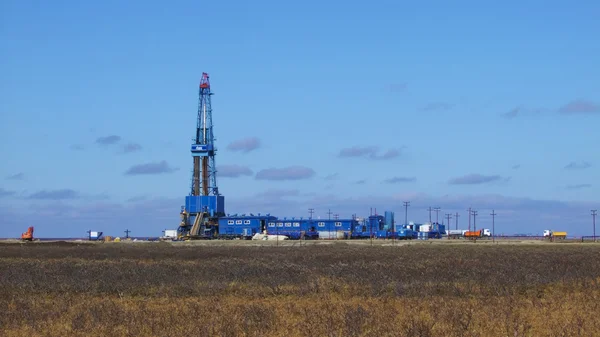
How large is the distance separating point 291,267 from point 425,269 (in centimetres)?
680

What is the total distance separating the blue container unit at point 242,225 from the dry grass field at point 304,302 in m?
99.3

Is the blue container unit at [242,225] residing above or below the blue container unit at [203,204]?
below

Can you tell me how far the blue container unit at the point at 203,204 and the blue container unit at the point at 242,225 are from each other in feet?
8.06

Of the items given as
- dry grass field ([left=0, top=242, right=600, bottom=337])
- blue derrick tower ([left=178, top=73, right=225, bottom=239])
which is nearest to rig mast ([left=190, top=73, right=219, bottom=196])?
blue derrick tower ([left=178, top=73, right=225, bottom=239])

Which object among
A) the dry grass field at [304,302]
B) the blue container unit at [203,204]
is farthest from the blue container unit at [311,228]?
the dry grass field at [304,302]

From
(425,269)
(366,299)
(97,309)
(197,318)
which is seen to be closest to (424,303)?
(366,299)

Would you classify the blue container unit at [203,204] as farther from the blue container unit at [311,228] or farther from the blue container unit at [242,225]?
the blue container unit at [311,228]

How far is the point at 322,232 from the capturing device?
465 ft

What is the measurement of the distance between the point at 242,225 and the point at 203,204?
8623 millimetres

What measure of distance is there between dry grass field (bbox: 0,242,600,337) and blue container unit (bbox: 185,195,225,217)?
9683 centimetres

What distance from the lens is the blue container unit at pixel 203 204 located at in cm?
13550

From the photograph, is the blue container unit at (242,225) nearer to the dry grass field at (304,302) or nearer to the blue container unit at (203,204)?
the blue container unit at (203,204)

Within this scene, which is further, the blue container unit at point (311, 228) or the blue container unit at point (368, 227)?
the blue container unit at point (368, 227)

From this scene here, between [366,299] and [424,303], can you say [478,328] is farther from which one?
[366,299]
